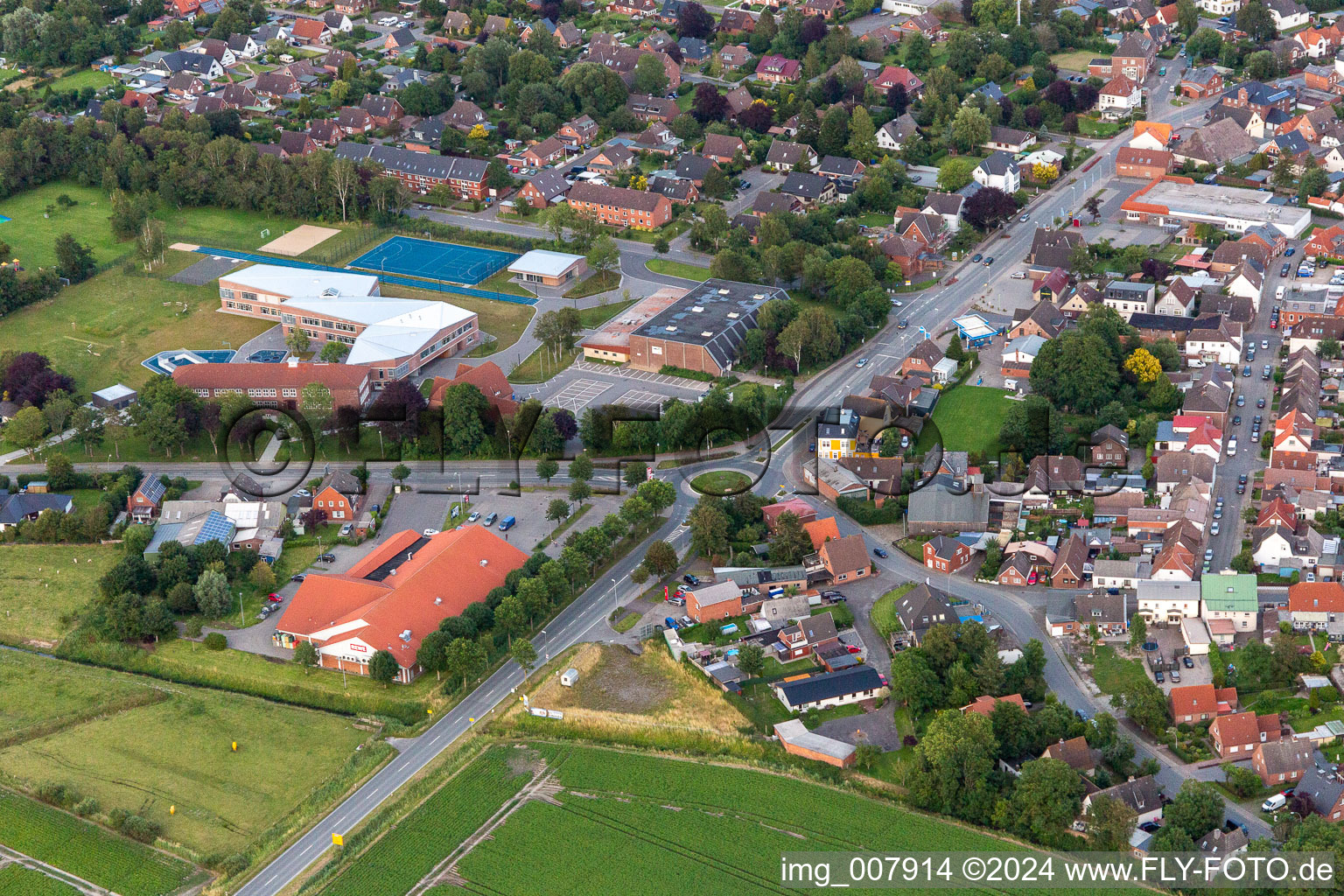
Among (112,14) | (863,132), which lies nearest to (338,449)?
(863,132)

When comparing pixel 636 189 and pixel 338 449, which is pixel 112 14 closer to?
pixel 636 189

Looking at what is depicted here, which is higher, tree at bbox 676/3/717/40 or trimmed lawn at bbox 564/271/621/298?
tree at bbox 676/3/717/40

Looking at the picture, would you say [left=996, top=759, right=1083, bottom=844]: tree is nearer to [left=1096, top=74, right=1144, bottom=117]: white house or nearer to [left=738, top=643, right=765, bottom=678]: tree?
[left=738, top=643, right=765, bottom=678]: tree

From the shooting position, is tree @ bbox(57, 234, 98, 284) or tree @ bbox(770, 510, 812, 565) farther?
tree @ bbox(57, 234, 98, 284)

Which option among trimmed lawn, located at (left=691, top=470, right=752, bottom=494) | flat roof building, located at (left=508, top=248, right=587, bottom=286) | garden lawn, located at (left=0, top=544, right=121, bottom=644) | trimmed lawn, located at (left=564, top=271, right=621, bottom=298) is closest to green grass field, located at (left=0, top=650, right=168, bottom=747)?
garden lawn, located at (left=0, top=544, right=121, bottom=644)

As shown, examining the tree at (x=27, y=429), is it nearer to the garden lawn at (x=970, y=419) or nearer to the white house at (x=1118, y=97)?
the garden lawn at (x=970, y=419)

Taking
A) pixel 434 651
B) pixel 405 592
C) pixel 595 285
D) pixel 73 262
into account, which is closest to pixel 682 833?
pixel 434 651
